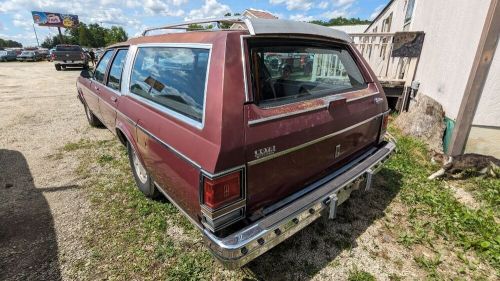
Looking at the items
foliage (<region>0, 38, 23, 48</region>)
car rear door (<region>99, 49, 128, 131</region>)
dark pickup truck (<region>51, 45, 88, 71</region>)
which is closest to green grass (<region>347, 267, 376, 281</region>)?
car rear door (<region>99, 49, 128, 131</region>)

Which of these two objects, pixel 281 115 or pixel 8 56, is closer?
pixel 281 115

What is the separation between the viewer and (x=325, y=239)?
2.67 meters

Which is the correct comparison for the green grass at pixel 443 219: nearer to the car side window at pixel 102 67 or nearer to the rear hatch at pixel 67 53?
the car side window at pixel 102 67

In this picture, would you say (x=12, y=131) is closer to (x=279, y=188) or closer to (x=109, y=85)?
(x=109, y=85)

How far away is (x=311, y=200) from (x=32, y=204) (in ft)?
10.8

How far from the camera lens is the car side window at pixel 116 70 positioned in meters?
3.29

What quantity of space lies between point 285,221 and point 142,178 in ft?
6.69

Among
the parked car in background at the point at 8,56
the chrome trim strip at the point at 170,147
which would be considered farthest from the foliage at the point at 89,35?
the chrome trim strip at the point at 170,147

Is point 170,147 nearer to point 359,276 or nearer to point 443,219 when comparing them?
point 359,276

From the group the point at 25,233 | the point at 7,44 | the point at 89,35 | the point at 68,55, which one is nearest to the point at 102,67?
the point at 25,233

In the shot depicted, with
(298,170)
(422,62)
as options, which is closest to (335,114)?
(298,170)

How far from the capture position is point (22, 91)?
36.1 ft

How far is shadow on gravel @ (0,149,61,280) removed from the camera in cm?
234

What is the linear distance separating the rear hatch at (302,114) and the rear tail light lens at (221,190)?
0.10 meters
